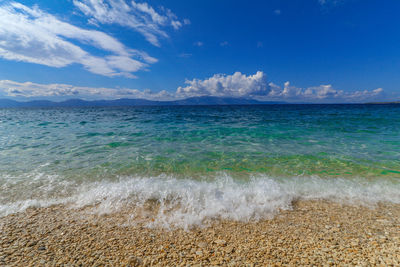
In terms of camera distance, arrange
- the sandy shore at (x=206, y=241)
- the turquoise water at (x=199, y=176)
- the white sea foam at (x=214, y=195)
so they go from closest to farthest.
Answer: the sandy shore at (x=206, y=241)
the white sea foam at (x=214, y=195)
the turquoise water at (x=199, y=176)

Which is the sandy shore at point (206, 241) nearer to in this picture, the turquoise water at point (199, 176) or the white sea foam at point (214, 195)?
the white sea foam at point (214, 195)

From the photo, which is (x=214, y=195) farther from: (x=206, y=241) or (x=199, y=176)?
(x=206, y=241)

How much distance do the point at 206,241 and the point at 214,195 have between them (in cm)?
181

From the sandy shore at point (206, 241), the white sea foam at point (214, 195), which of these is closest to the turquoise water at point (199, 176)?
the white sea foam at point (214, 195)

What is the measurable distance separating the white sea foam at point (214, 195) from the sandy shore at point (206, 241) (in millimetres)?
383

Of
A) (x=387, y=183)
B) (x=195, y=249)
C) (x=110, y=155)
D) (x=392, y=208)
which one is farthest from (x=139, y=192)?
(x=387, y=183)

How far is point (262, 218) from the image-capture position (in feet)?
13.6

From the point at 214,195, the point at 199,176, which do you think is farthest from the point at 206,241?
the point at 199,176

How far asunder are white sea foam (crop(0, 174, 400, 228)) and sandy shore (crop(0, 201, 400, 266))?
15.1 inches

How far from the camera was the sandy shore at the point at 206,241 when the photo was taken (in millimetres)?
2852

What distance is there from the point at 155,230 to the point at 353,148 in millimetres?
12700

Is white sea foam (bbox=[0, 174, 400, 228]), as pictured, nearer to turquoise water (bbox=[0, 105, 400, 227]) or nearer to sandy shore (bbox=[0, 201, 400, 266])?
turquoise water (bbox=[0, 105, 400, 227])

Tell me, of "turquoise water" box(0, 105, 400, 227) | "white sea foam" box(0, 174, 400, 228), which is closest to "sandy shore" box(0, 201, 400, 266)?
"white sea foam" box(0, 174, 400, 228)

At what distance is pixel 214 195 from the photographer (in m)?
5.12
